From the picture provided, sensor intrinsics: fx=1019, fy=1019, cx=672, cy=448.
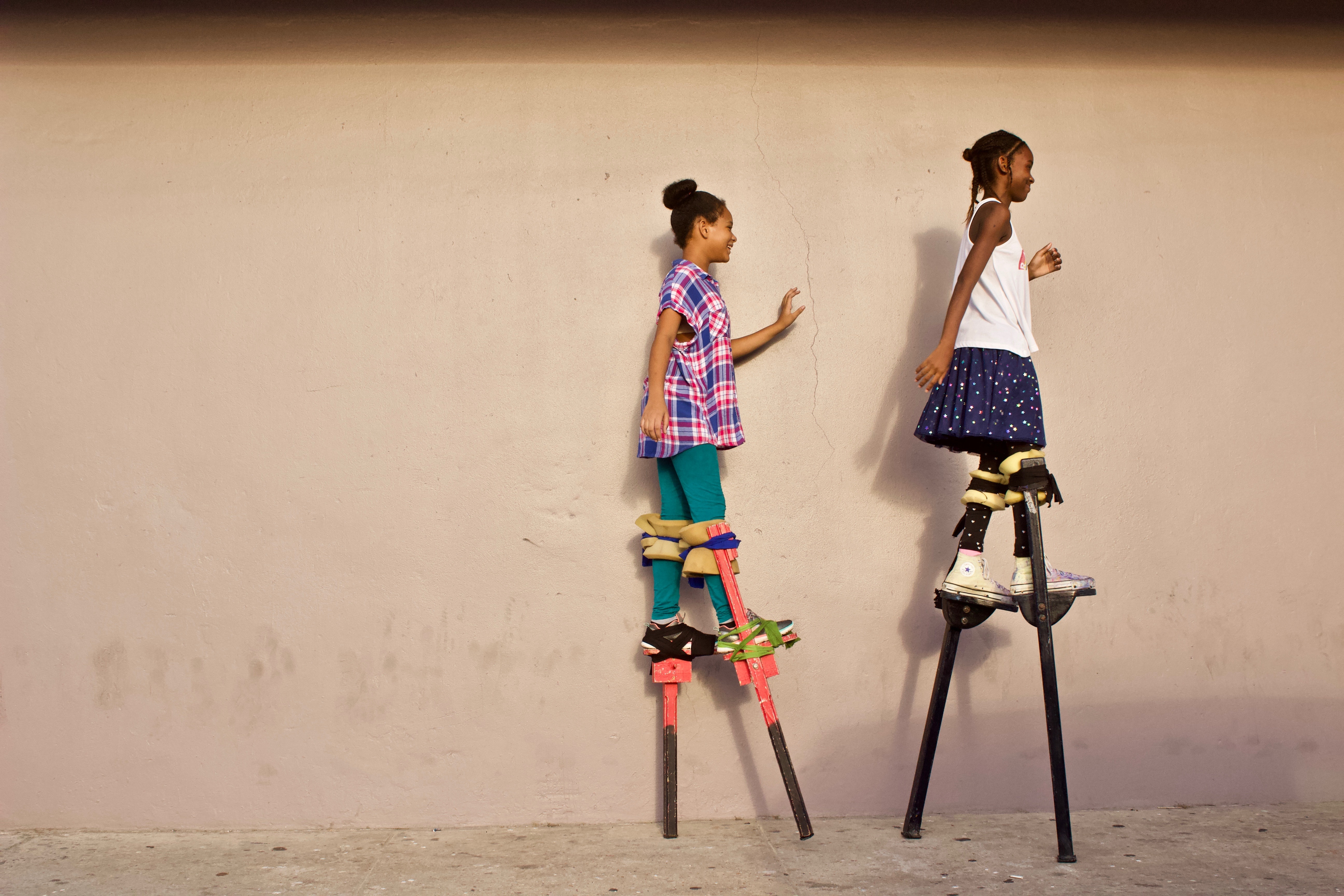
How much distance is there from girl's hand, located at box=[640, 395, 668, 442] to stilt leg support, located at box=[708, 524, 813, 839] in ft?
0.95

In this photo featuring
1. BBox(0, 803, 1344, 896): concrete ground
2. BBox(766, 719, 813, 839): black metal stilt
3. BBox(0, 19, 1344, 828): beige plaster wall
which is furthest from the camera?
BBox(0, 19, 1344, 828): beige plaster wall

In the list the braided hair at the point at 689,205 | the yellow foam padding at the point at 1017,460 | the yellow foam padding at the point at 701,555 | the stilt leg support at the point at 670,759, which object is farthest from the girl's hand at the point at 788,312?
the stilt leg support at the point at 670,759

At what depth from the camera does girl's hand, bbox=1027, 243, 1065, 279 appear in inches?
110

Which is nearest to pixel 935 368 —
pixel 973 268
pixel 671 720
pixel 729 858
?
pixel 973 268

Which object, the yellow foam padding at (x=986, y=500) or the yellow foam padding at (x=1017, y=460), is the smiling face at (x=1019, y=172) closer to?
the yellow foam padding at (x=1017, y=460)

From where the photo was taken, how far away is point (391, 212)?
3.00m

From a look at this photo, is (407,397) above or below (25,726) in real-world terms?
above

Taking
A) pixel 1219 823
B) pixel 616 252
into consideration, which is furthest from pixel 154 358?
pixel 1219 823

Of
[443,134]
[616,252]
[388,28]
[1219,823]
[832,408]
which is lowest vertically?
[1219,823]

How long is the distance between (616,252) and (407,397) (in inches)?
29.3

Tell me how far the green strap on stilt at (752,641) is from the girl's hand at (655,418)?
1.79 ft

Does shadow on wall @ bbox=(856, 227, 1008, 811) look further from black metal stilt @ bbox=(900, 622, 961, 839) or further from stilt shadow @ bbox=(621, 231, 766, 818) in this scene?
stilt shadow @ bbox=(621, 231, 766, 818)

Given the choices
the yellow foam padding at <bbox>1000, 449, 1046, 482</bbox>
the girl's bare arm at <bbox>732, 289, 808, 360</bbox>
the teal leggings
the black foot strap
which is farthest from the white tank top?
the black foot strap

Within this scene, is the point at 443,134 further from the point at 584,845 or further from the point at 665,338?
the point at 584,845
